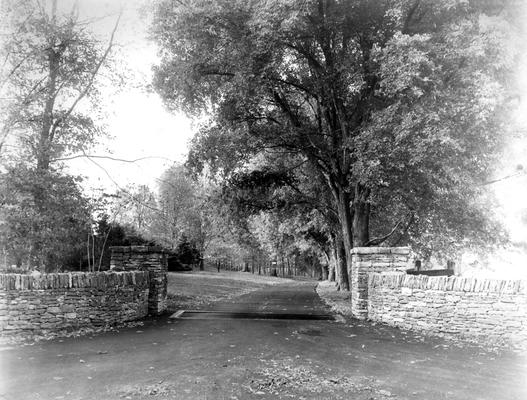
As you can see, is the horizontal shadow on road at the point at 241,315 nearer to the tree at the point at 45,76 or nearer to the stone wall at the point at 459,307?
the stone wall at the point at 459,307

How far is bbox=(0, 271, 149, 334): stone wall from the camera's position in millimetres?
8930

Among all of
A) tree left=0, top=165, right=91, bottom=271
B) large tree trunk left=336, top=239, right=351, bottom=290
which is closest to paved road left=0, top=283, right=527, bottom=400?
tree left=0, top=165, right=91, bottom=271

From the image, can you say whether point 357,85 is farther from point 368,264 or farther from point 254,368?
Result: point 254,368

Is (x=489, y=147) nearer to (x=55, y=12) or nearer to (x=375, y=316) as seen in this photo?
(x=375, y=316)

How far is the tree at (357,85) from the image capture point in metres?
11.6

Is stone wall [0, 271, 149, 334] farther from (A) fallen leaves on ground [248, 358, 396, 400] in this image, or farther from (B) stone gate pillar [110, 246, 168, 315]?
(A) fallen leaves on ground [248, 358, 396, 400]

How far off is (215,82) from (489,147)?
989 centimetres

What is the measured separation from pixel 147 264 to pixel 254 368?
23.3 ft

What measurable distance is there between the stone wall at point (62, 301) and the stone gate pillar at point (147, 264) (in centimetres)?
145

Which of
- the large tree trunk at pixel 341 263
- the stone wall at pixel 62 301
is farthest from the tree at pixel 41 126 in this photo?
the large tree trunk at pixel 341 263

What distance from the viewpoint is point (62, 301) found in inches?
376

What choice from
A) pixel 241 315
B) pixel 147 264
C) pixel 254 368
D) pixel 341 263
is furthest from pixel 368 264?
pixel 341 263

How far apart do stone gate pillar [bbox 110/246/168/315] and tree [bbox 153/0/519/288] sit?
488 centimetres

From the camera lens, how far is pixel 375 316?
12.4m
